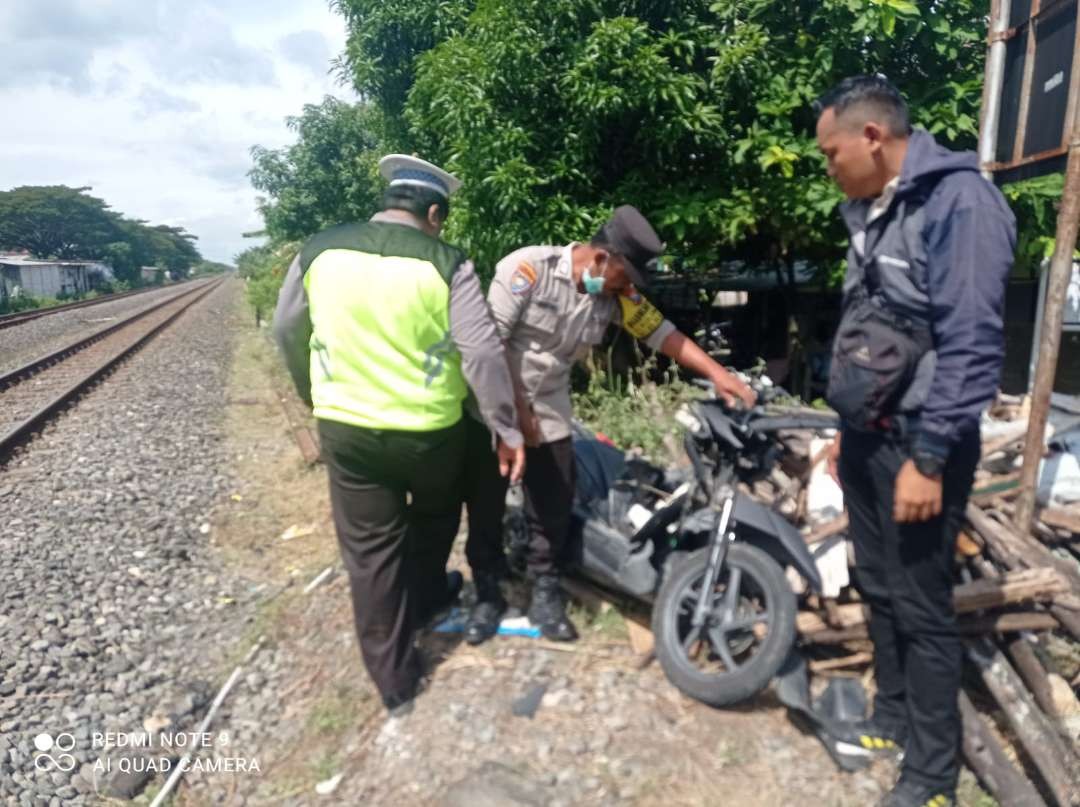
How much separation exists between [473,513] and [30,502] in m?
4.68

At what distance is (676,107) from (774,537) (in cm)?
450

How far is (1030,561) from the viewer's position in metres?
3.21

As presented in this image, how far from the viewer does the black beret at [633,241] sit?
3.19m

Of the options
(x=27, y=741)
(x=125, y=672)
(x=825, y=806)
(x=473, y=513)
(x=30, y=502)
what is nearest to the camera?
(x=825, y=806)

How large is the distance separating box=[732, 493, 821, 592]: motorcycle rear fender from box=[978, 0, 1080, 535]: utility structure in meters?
1.13

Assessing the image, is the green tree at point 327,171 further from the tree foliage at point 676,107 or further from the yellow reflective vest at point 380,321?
the yellow reflective vest at point 380,321

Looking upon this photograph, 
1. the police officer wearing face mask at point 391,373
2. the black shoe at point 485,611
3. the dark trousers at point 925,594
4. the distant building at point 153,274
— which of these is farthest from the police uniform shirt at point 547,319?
the distant building at point 153,274

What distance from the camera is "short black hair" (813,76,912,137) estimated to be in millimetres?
2445

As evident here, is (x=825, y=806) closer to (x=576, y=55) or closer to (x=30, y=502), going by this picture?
(x=576, y=55)

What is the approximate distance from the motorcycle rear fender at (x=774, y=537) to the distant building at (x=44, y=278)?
43451 mm

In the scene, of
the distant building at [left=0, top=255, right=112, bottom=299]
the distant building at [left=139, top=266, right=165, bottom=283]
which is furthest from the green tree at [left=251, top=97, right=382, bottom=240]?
the distant building at [left=139, top=266, right=165, bottom=283]

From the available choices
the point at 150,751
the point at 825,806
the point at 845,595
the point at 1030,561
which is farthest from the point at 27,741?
the point at 1030,561

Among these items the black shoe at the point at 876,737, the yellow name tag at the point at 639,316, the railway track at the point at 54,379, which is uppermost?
the yellow name tag at the point at 639,316

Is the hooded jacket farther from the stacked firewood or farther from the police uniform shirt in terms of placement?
the police uniform shirt
